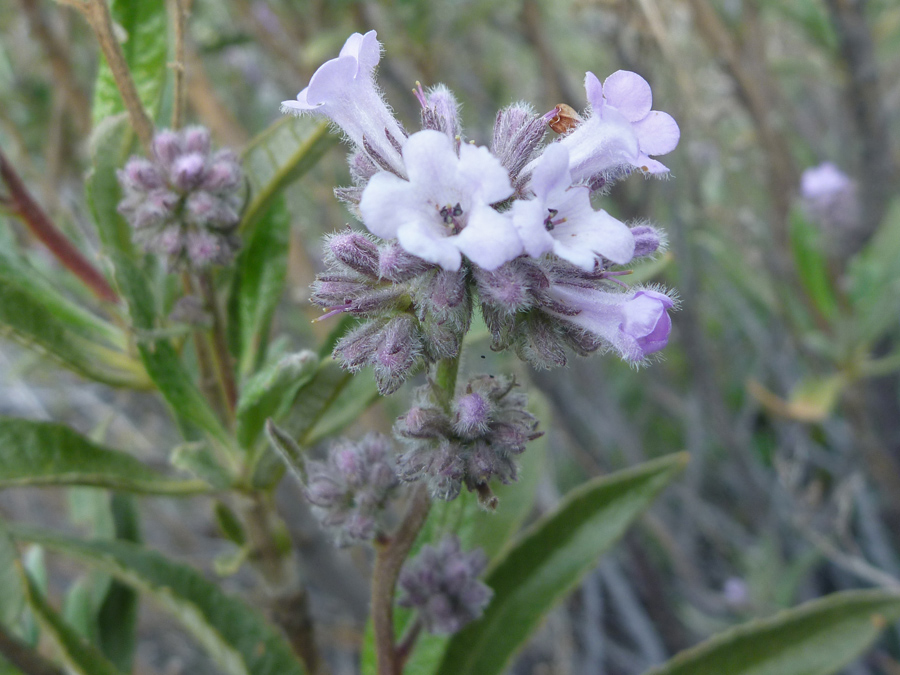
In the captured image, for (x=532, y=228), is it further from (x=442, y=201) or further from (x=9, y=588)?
(x=9, y=588)

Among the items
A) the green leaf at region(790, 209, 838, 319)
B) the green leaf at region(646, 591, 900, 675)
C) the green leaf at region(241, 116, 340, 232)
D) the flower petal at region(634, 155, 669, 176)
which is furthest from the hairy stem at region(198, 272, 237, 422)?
the green leaf at region(790, 209, 838, 319)

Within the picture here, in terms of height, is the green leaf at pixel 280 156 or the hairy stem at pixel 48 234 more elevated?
the green leaf at pixel 280 156

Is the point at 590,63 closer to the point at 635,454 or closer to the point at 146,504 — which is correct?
Result: the point at 635,454

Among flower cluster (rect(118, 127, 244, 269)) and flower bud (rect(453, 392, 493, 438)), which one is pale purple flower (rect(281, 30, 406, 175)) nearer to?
flower cluster (rect(118, 127, 244, 269))

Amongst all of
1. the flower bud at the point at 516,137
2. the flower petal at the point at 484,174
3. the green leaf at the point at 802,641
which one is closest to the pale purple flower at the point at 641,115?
the flower bud at the point at 516,137

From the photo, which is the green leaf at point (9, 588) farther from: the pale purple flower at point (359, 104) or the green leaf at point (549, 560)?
the pale purple flower at point (359, 104)

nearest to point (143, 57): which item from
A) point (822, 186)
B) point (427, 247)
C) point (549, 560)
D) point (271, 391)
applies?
point (271, 391)

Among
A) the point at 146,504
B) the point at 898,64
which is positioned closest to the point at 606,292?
the point at 146,504
